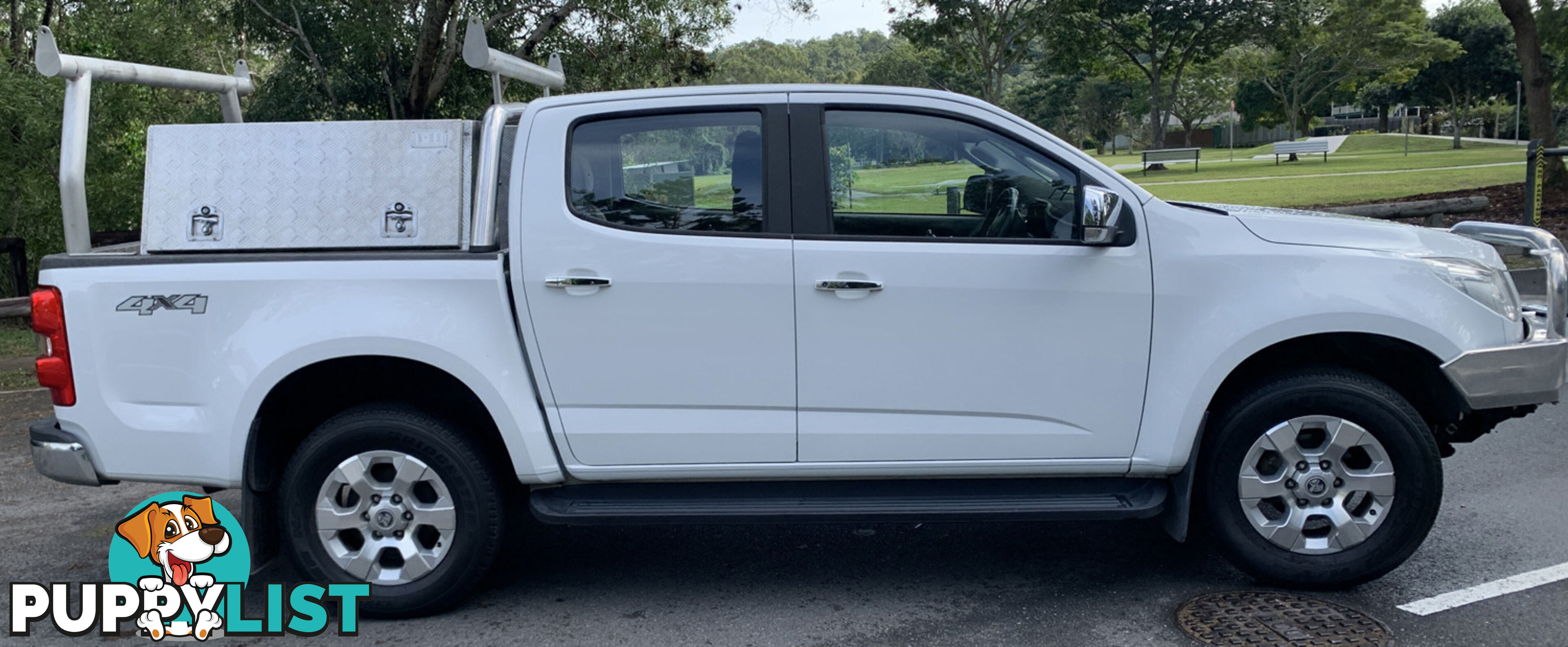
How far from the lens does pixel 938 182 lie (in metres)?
4.33

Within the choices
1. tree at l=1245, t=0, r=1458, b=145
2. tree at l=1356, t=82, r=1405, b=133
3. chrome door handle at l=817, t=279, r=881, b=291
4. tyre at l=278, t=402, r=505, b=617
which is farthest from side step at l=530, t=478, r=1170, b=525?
tree at l=1356, t=82, r=1405, b=133

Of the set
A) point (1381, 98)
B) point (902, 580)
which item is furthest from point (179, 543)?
point (1381, 98)

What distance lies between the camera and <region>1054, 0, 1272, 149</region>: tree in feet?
127

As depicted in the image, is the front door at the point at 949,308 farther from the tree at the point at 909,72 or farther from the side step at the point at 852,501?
the tree at the point at 909,72

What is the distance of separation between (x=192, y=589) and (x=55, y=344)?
0.99 m

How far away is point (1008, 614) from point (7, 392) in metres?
8.69

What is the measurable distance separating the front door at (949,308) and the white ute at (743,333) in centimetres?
1

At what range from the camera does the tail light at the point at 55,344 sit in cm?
419

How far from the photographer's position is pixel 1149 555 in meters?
4.85

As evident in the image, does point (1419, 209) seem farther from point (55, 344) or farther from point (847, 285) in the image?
point (55, 344)

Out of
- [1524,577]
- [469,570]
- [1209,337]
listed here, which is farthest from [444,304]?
[1524,577]

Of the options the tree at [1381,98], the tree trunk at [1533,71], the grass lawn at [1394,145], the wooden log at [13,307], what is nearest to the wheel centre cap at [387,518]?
the wooden log at [13,307]

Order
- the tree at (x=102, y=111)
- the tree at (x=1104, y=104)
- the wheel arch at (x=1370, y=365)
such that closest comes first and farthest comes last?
the wheel arch at (x=1370, y=365), the tree at (x=102, y=111), the tree at (x=1104, y=104)

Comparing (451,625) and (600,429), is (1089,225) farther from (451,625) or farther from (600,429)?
(451,625)
